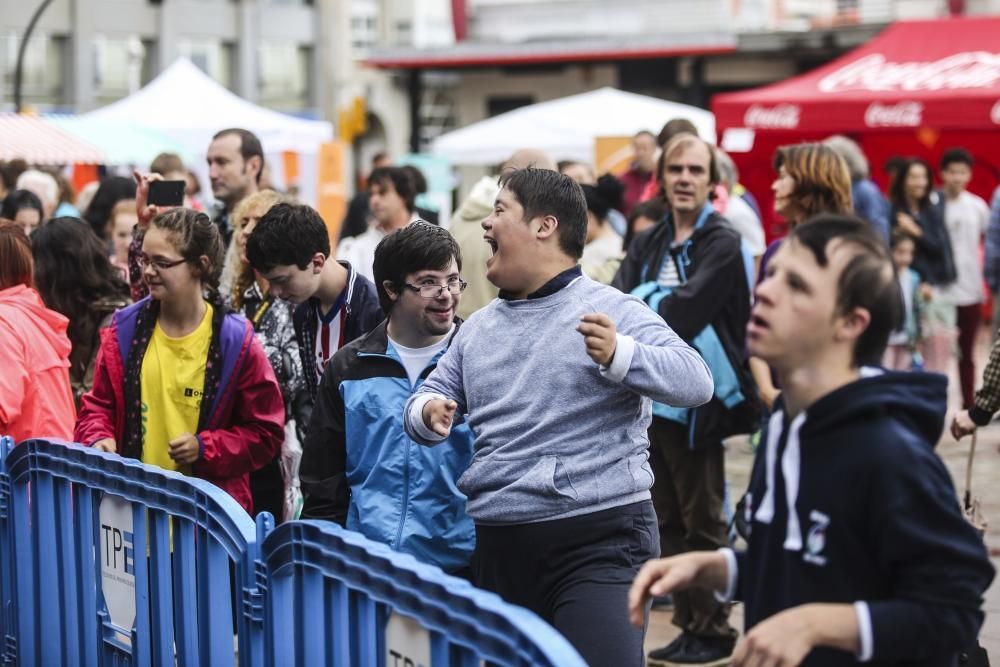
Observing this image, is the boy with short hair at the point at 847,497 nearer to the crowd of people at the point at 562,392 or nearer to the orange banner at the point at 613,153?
the crowd of people at the point at 562,392

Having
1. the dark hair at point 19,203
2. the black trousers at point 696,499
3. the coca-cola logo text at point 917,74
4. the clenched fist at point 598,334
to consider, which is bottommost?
the black trousers at point 696,499

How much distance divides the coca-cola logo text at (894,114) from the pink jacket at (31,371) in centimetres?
1156

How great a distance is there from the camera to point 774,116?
16.4 m

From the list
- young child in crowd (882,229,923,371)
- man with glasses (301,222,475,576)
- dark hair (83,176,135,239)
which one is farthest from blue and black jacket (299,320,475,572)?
young child in crowd (882,229,923,371)

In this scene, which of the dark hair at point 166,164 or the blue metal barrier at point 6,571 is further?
the dark hair at point 166,164

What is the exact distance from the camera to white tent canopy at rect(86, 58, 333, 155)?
17.9m

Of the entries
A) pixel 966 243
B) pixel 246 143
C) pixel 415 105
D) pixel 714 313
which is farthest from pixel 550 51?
pixel 714 313

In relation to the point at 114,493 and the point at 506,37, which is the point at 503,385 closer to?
the point at 114,493

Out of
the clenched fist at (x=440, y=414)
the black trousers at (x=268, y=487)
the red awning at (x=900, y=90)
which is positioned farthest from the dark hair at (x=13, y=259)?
the red awning at (x=900, y=90)

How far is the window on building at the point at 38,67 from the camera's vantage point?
34.5 m

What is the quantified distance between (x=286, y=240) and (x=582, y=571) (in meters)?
1.68

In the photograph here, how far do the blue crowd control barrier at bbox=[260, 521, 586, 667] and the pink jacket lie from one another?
213cm

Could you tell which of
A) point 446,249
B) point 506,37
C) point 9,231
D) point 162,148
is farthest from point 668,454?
point 506,37

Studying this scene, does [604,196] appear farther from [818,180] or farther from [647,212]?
[818,180]
